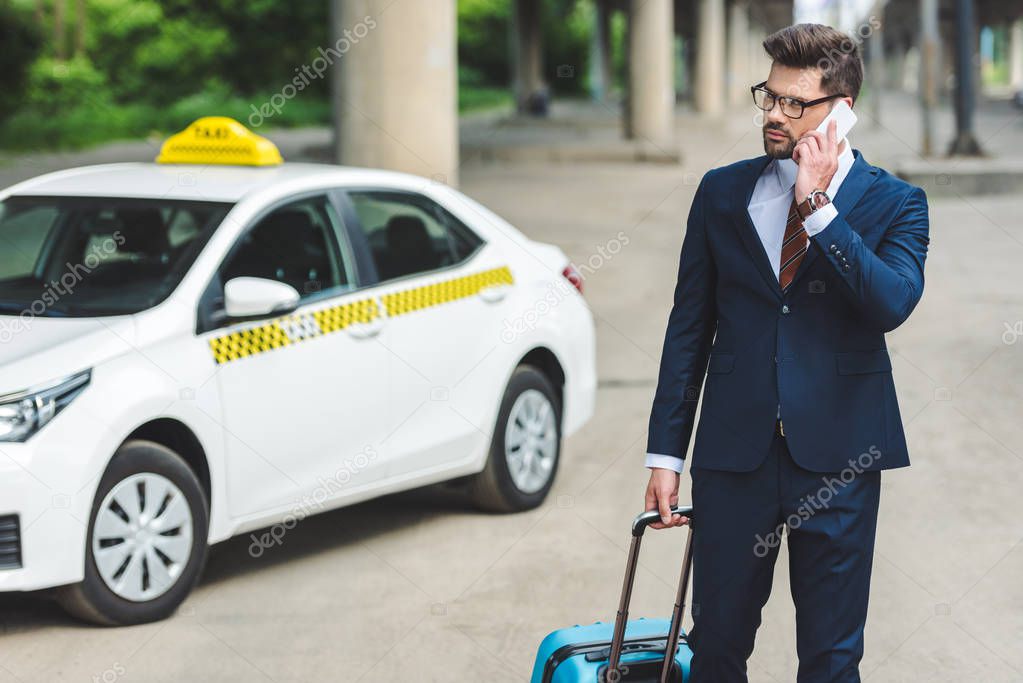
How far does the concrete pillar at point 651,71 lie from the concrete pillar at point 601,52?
4384 cm

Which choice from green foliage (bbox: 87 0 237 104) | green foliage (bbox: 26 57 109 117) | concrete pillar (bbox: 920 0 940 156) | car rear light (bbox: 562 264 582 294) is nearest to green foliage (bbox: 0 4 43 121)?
green foliage (bbox: 26 57 109 117)

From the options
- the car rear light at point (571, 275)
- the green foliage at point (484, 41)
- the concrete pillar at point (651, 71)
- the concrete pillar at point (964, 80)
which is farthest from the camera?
the green foliage at point (484, 41)

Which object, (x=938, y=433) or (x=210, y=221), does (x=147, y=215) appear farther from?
(x=938, y=433)

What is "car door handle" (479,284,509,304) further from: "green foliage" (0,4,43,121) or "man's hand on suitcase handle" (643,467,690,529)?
"green foliage" (0,4,43,121)

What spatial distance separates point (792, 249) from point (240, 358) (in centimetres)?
307

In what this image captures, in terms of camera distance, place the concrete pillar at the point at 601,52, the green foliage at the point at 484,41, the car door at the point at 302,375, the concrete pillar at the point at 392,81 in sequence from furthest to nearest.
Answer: the green foliage at the point at 484,41 < the concrete pillar at the point at 601,52 < the concrete pillar at the point at 392,81 < the car door at the point at 302,375

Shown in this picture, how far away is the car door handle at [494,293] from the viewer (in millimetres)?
7281

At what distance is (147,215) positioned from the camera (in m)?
6.39

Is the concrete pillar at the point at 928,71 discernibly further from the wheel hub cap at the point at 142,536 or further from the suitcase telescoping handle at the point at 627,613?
the suitcase telescoping handle at the point at 627,613

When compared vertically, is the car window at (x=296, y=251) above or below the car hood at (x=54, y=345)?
above

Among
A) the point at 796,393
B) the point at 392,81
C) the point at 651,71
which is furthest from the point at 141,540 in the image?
the point at 651,71

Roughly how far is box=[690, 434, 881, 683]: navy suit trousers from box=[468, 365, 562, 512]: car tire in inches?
147

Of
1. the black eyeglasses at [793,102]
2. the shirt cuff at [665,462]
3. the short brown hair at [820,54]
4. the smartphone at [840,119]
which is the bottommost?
the shirt cuff at [665,462]

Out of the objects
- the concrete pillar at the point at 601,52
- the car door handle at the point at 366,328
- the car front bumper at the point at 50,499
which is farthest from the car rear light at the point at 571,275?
the concrete pillar at the point at 601,52
